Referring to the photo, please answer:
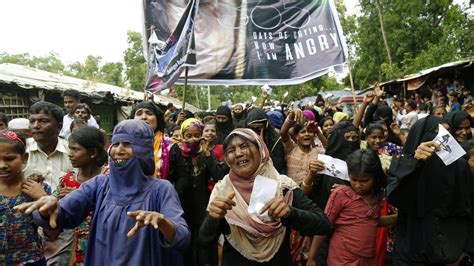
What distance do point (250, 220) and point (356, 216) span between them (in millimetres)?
1133

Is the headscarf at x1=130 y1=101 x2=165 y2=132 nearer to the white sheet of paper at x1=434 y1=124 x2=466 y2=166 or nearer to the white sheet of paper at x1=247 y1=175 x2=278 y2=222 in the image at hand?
the white sheet of paper at x1=247 y1=175 x2=278 y2=222

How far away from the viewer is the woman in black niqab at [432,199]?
2.76m

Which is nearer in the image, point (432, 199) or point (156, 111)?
point (432, 199)

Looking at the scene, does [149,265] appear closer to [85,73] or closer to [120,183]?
[120,183]

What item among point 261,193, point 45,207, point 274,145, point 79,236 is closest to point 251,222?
point 261,193

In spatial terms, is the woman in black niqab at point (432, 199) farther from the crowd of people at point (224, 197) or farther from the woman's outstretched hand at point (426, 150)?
the woman's outstretched hand at point (426, 150)

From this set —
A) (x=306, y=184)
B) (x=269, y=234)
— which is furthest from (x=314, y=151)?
(x=269, y=234)

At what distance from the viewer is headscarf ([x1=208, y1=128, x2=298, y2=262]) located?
2.21m

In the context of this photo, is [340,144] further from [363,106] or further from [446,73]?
[446,73]

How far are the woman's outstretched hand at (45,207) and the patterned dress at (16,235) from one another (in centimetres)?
50

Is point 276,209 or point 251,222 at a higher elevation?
point 276,209

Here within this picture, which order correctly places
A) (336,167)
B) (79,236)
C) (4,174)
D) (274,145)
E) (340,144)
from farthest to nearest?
(274,145)
(340,144)
(336,167)
(79,236)
(4,174)

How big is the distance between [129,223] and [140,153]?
0.36 m

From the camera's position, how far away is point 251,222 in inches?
86.7
